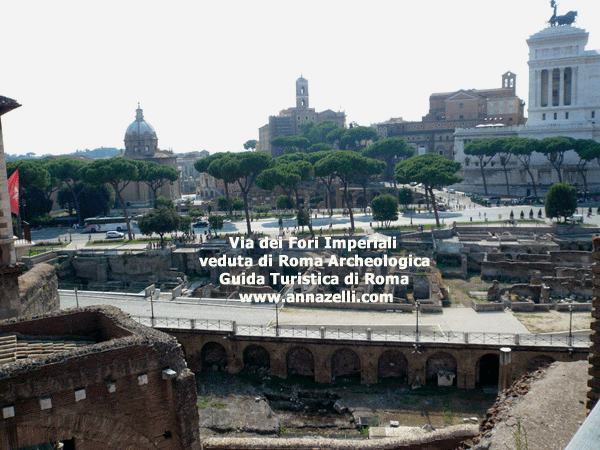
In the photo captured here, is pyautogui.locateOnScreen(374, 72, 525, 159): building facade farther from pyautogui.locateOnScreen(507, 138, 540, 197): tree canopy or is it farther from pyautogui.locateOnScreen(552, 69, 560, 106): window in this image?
pyautogui.locateOnScreen(507, 138, 540, 197): tree canopy

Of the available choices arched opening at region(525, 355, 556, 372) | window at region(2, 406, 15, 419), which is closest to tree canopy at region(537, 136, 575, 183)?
arched opening at region(525, 355, 556, 372)

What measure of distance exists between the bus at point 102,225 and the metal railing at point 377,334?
3083cm

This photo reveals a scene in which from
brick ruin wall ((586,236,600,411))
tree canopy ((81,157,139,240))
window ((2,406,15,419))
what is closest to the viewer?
window ((2,406,15,419))

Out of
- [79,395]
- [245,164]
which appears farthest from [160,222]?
[79,395]

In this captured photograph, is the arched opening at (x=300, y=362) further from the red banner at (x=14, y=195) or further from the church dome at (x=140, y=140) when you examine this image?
the church dome at (x=140, y=140)

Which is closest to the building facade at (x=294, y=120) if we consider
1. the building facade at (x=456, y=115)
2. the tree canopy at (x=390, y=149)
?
the building facade at (x=456, y=115)

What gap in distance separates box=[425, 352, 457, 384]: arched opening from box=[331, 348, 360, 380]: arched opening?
331 cm

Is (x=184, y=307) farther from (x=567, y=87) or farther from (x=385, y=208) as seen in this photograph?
(x=567, y=87)

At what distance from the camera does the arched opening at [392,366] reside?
2612cm

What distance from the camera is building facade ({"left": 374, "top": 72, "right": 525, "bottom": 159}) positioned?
104 metres

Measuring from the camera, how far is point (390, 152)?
87.1 meters

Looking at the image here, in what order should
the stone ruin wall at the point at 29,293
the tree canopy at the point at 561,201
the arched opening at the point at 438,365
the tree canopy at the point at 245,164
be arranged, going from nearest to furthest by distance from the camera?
the stone ruin wall at the point at 29,293 < the arched opening at the point at 438,365 < the tree canopy at the point at 561,201 < the tree canopy at the point at 245,164

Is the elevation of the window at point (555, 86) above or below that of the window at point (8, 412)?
above

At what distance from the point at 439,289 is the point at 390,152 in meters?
54.9
